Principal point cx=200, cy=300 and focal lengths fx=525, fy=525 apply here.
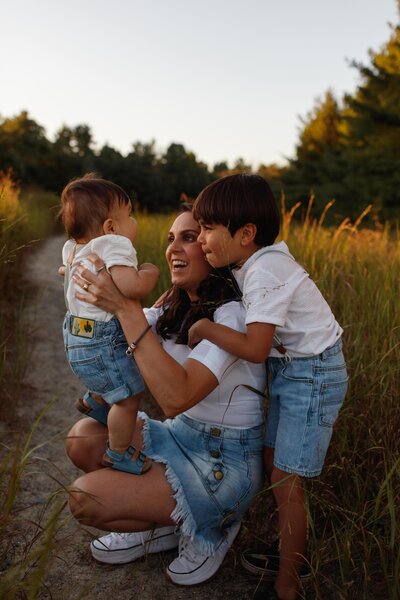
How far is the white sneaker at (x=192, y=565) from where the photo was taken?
1843mm

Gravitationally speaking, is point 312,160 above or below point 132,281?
above

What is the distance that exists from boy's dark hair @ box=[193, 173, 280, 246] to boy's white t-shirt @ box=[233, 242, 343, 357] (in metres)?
0.10

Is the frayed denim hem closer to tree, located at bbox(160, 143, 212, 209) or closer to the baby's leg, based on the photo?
the baby's leg

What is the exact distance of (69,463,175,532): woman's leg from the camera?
1.72 m

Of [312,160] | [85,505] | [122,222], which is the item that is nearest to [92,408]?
[85,505]

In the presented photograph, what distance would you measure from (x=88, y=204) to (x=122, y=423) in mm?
743

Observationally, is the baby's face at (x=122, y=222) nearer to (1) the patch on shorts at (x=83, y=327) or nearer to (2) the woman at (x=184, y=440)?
(2) the woman at (x=184, y=440)

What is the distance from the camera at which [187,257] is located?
1923 millimetres

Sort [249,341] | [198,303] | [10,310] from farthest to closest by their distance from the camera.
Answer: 1. [10,310]
2. [198,303]
3. [249,341]

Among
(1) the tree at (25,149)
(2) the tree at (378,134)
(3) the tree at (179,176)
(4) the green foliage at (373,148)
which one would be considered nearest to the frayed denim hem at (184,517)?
(4) the green foliage at (373,148)

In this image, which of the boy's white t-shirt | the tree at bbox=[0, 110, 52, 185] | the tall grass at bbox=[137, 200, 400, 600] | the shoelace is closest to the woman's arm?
the boy's white t-shirt

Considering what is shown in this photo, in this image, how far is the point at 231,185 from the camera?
1722 millimetres

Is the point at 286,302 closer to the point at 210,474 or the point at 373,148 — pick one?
the point at 210,474

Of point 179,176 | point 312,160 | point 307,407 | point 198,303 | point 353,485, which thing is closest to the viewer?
point 307,407
